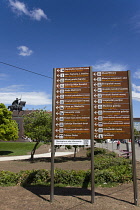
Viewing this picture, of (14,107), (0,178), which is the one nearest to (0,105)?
(0,178)

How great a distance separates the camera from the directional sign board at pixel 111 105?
597cm

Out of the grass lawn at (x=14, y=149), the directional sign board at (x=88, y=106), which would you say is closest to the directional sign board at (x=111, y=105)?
the directional sign board at (x=88, y=106)

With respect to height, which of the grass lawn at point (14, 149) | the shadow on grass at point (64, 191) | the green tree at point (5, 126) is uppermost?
the green tree at point (5, 126)

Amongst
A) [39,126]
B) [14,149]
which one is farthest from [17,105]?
[39,126]

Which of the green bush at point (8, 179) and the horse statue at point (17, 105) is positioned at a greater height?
the horse statue at point (17, 105)

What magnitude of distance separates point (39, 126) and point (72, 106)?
33.0 feet

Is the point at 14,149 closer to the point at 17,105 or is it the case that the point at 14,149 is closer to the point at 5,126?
the point at 5,126

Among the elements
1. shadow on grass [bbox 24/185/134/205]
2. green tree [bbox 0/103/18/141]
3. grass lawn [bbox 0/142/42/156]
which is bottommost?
grass lawn [bbox 0/142/42/156]

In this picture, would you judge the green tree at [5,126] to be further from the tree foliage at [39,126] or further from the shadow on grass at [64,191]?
the shadow on grass at [64,191]

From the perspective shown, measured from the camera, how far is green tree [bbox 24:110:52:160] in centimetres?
1553

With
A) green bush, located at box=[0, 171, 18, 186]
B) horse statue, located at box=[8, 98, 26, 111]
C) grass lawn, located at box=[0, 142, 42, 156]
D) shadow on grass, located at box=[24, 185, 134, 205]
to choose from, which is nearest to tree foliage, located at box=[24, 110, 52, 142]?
green bush, located at box=[0, 171, 18, 186]

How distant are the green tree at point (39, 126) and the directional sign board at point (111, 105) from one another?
978 cm

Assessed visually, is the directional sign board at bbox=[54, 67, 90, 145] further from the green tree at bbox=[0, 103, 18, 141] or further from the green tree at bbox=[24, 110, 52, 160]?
the green tree at bbox=[0, 103, 18, 141]

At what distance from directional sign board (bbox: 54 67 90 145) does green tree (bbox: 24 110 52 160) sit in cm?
941
